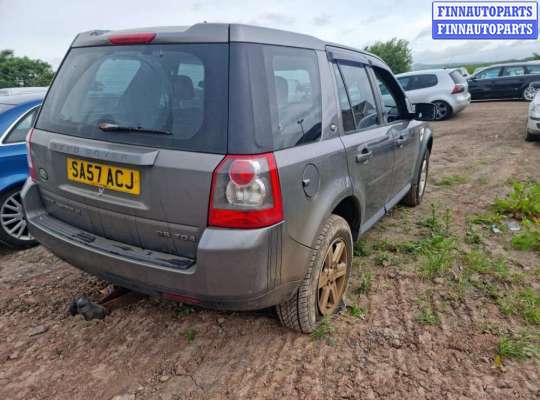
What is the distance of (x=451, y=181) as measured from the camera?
19.4ft

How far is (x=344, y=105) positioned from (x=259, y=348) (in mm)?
1630

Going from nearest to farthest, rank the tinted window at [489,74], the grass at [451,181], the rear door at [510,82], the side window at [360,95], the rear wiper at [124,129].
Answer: the rear wiper at [124,129] → the side window at [360,95] → the grass at [451,181] → the rear door at [510,82] → the tinted window at [489,74]

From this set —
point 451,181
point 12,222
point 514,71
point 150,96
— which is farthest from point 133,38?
point 514,71

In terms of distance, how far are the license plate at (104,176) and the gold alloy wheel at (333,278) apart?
1.18 meters

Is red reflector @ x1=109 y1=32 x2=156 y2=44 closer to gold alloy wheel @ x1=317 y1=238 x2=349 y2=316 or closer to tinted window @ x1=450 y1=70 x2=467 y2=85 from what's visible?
gold alloy wheel @ x1=317 y1=238 x2=349 y2=316

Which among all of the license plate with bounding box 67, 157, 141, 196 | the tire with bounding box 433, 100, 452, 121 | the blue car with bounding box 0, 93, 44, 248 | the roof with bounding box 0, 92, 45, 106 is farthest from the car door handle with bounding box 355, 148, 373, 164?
the tire with bounding box 433, 100, 452, 121

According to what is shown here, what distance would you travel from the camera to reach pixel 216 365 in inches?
90.7

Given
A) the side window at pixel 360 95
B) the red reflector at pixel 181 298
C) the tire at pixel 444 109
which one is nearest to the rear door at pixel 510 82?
the tire at pixel 444 109

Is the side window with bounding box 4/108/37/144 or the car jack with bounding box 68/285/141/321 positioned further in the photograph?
the side window with bounding box 4/108/37/144

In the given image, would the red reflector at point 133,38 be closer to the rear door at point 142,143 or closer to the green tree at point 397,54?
the rear door at point 142,143

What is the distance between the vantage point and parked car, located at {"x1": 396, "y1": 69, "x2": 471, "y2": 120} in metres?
11.6

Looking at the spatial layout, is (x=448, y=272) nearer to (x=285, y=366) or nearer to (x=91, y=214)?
(x=285, y=366)

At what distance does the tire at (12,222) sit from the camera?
3.77 meters

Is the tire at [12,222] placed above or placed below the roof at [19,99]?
below
